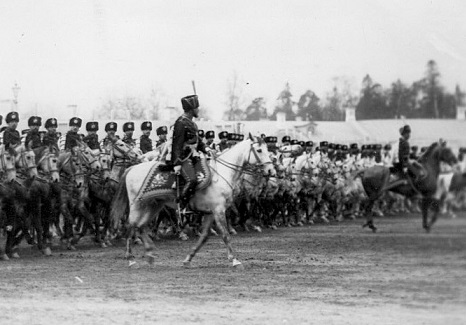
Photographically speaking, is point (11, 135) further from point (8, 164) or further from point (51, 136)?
point (51, 136)

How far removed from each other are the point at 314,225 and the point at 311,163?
1950mm

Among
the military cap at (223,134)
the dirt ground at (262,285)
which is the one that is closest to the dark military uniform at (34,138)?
the dirt ground at (262,285)

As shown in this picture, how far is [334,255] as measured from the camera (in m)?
14.3

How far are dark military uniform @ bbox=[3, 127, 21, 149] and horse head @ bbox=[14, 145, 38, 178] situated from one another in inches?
7.5

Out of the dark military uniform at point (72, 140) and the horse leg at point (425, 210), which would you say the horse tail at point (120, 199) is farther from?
the horse leg at point (425, 210)

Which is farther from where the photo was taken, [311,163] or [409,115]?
[311,163]

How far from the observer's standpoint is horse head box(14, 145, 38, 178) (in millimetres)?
14422

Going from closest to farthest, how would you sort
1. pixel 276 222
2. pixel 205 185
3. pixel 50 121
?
pixel 205 185 → pixel 50 121 → pixel 276 222

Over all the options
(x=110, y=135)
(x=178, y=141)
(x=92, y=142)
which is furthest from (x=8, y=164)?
(x=92, y=142)

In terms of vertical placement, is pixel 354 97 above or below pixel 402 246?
above

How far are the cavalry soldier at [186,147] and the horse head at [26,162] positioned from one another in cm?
339

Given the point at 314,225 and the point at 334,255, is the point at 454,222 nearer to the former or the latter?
the point at 334,255

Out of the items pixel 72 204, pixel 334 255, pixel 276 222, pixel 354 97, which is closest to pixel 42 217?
pixel 72 204

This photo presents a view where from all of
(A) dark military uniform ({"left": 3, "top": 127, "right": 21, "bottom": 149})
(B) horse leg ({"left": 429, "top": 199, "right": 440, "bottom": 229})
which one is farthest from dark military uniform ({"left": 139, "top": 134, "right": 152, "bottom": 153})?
(B) horse leg ({"left": 429, "top": 199, "right": 440, "bottom": 229})
